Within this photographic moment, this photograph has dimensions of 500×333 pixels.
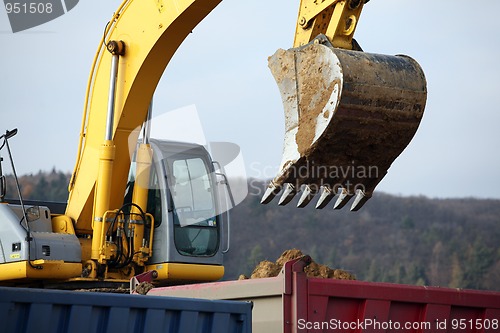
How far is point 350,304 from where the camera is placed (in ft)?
16.9

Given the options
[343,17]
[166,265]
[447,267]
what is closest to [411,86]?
[343,17]

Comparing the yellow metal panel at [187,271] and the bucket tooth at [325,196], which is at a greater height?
the bucket tooth at [325,196]

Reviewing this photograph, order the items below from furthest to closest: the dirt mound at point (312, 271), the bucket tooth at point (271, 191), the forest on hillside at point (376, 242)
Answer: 1. the forest on hillside at point (376, 242)
2. the bucket tooth at point (271, 191)
3. the dirt mound at point (312, 271)

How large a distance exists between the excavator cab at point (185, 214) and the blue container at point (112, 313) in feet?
11.0

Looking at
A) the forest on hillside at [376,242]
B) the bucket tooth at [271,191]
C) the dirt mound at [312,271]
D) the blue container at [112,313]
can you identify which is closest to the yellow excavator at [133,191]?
the bucket tooth at [271,191]

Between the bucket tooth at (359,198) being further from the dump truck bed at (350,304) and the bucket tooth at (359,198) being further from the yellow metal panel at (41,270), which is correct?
the yellow metal panel at (41,270)

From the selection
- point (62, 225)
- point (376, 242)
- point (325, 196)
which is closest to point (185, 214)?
point (62, 225)

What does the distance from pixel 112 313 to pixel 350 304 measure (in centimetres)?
137

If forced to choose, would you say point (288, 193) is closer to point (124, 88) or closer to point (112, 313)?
point (112, 313)

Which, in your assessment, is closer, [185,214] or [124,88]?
[124,88]

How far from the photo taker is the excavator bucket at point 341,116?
18.6 feet

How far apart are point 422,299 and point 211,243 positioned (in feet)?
11.9

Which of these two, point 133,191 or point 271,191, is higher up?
point 133,191

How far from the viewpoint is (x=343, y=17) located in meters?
6.01
